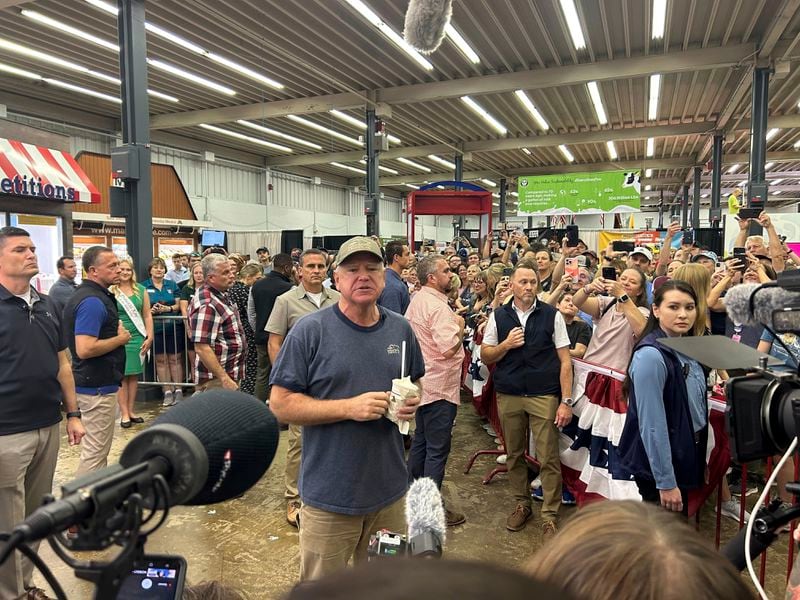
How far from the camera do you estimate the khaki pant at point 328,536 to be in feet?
7.00

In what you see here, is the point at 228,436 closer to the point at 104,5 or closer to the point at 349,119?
the point at 104,5

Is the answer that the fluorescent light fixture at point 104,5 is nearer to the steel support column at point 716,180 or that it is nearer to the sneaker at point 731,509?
the sneaker at point 731,509

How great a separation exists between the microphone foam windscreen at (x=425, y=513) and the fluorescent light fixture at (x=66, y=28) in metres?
9.83

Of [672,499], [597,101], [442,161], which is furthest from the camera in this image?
[442,161]

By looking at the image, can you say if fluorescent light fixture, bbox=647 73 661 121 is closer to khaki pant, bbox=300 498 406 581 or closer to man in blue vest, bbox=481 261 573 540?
man in blue vest, bbox=481 261 573 540

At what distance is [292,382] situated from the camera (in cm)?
214

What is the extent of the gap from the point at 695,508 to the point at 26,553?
298cm

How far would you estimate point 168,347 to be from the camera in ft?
21.9

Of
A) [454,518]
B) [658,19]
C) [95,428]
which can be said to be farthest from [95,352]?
[658,19]

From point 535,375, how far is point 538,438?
43 cm

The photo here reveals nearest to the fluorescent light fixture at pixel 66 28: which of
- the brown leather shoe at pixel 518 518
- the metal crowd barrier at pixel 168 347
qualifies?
the metal crowd barrier at pixel 168 347

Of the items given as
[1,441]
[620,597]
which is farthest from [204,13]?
[620,597]

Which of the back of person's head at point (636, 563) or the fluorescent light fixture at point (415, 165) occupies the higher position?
the fluorescent light fixture at point (415, 165)

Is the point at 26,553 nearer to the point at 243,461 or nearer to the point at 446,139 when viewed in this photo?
the point at 243,461
